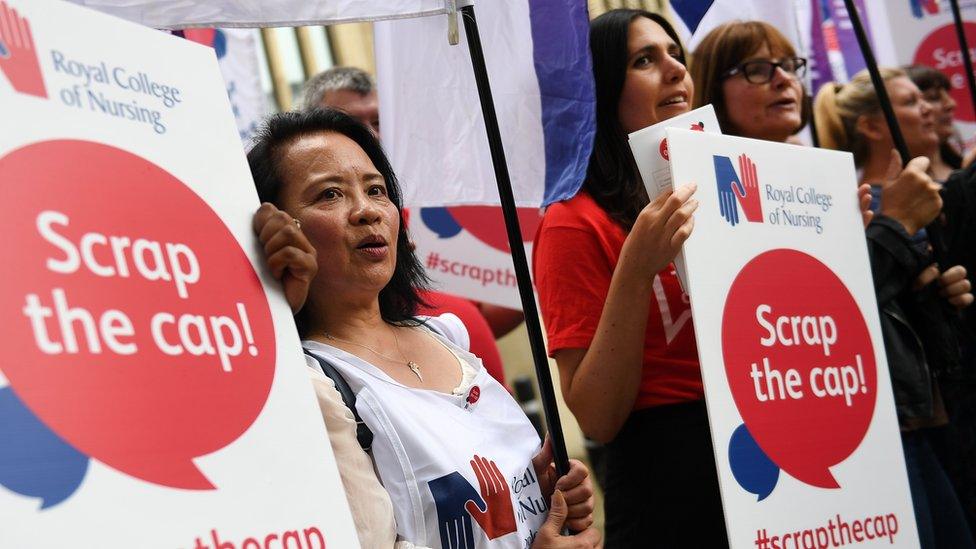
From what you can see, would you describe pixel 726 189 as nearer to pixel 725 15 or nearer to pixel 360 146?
pixel 360 146

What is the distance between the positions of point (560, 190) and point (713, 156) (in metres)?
0.48

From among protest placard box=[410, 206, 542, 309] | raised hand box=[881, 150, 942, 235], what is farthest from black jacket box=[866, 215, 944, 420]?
protest placard box=[410, 206, 542, 309]

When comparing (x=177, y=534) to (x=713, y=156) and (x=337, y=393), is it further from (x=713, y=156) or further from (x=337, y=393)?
(x=713, y=156)

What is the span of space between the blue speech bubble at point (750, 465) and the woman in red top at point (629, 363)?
13.9 inches

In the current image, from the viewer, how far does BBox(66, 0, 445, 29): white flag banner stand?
2.43 m

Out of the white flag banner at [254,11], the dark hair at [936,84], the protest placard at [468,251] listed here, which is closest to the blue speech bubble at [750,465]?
the white flag banner at [254,11]

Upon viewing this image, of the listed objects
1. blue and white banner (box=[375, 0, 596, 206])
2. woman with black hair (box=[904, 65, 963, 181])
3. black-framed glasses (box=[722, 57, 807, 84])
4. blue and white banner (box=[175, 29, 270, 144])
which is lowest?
blue and white banner (box=[375, 0, 596, 206])

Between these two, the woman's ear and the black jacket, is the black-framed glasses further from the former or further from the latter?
the woman's ear

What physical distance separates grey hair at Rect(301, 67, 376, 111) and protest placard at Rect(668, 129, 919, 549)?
199 cm

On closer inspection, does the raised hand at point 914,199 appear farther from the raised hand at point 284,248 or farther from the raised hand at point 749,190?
the raised hand at point 284,248

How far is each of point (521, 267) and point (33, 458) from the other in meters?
1.25

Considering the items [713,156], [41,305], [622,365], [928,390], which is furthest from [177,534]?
[928,390]

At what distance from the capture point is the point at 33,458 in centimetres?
154

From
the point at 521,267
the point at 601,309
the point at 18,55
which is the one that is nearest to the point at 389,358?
the point at 521,267
